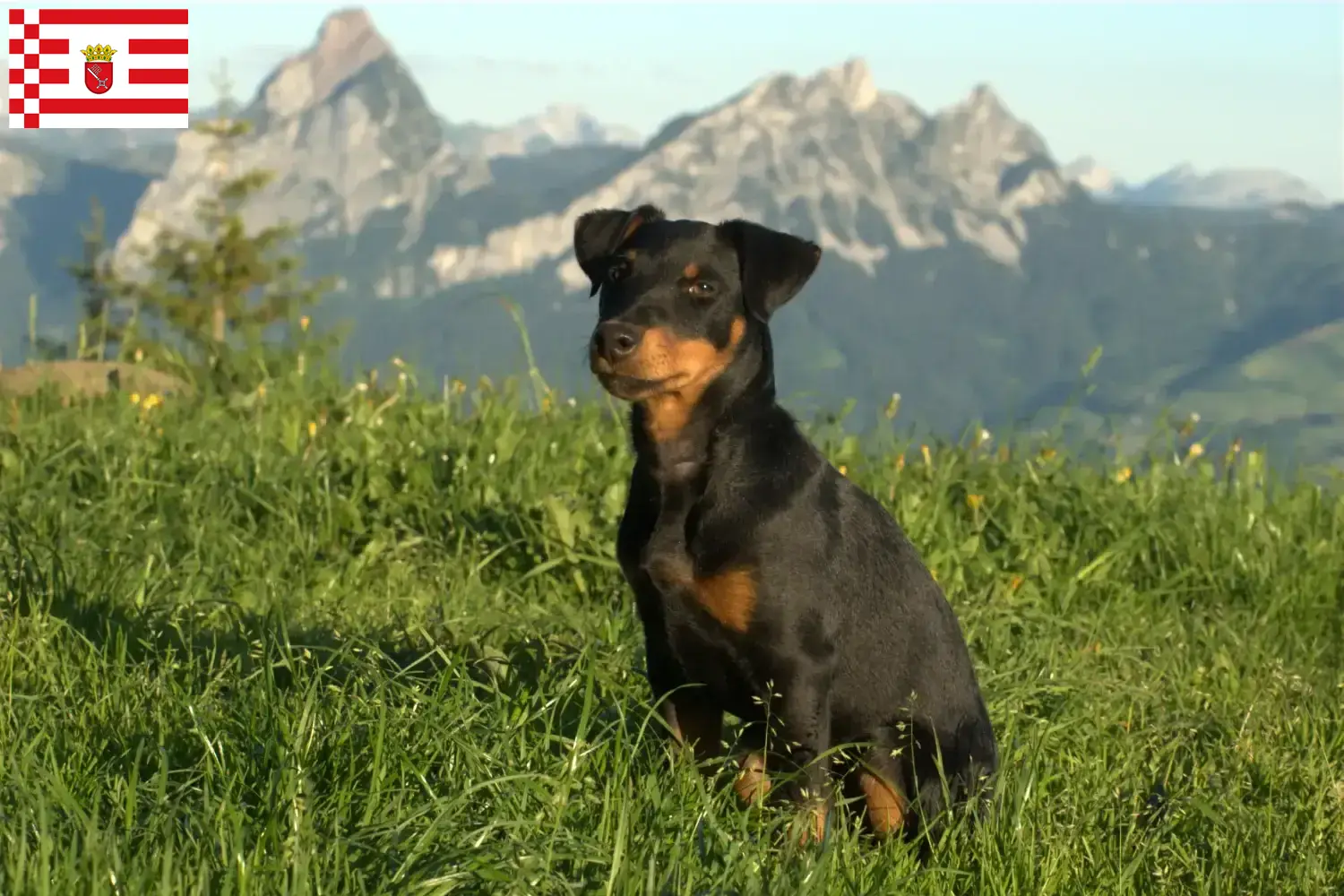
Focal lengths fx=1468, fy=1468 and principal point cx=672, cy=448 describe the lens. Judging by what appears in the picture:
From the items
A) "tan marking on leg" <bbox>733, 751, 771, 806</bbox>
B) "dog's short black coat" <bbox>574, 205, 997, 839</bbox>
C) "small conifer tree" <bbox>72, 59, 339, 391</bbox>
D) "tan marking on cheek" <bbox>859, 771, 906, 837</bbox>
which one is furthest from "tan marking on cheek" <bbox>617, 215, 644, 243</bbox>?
"small conifer tree" <bbox>72, 59, 339, 391</bbox>

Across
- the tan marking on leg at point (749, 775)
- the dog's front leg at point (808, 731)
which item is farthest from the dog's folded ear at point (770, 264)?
the tan marking on leg at point (749, 775)

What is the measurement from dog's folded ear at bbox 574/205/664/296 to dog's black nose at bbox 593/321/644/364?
65 cm

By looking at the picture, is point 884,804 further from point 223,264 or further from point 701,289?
point 223,264

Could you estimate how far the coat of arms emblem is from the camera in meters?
12.1

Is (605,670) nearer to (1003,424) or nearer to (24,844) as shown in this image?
(24,844)

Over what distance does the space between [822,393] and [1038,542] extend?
1.54m

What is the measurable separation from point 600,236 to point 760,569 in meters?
1.34

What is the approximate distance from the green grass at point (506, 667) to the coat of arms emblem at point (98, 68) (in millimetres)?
4994

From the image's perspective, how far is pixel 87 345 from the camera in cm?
1035

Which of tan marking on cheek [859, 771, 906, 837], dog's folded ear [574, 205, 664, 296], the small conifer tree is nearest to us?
tan marking on cheek [859, 771, 906, 837]

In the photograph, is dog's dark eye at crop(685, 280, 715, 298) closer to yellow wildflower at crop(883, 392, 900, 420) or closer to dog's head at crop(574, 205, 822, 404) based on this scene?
dog's head at crop(574, 205, 822, 404)

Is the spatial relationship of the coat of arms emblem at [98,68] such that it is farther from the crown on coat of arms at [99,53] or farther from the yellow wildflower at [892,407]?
the yellow wildflower at [892,407]

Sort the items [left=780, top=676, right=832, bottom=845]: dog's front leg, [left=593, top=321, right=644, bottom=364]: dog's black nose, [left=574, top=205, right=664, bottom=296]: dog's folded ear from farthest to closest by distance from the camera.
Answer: [left=574, top=205, right=664, bottom=296]: dog's folded ear, [left=593, top=321, right=644, bottom=364]: dog's black nose, [left=780, top=676, right=832, bottom=845]: dog's front leg

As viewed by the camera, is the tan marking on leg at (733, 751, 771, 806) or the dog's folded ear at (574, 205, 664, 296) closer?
the tan marking on leg at (733, 751, 771, 806)
